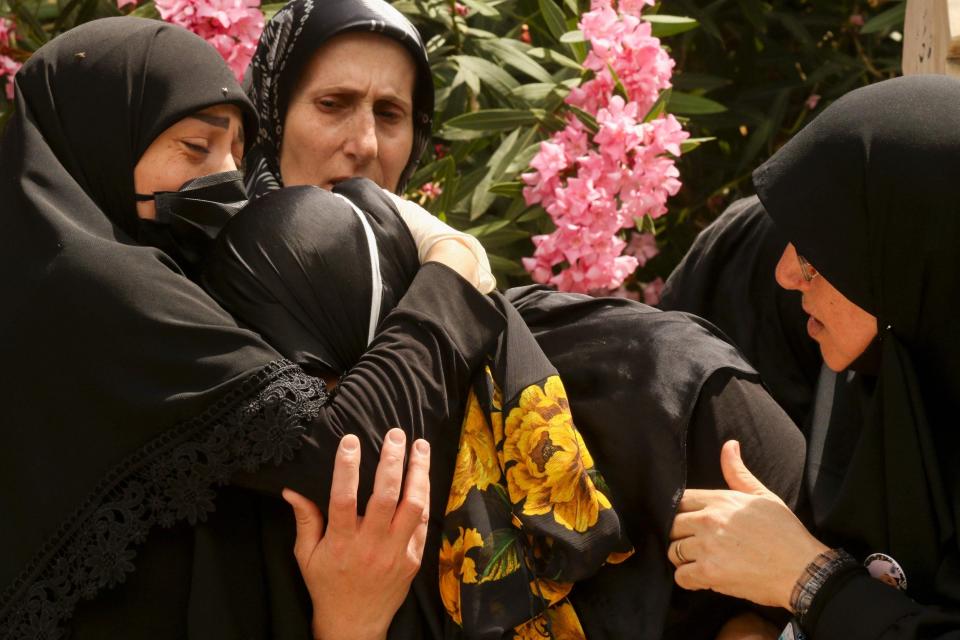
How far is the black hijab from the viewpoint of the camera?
213 cm

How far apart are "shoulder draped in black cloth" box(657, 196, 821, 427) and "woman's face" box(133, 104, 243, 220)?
106 centimetres

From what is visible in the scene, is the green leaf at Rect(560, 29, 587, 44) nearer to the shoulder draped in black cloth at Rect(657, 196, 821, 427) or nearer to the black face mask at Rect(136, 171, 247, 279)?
the shoulder draped in black cloth at Rect(657, 196, 821, 427)

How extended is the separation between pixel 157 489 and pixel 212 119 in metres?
0.69

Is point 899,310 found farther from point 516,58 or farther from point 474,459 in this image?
point 516,58

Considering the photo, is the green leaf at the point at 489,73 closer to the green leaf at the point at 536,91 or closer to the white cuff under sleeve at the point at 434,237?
the green leaf at the point at 536,91

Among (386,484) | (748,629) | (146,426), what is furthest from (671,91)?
(146,426)

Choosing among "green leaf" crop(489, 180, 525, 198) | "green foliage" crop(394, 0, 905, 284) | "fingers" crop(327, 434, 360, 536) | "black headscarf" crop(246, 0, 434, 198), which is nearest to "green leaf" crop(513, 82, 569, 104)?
"green foliage" crop(394, 0, 905, 284)

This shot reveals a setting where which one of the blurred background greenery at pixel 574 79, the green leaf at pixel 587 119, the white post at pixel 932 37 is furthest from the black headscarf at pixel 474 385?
the blurred background greenery at pixel 574 79

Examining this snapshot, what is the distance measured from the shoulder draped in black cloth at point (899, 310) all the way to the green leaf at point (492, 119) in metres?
1.68

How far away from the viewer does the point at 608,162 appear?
3.45 m

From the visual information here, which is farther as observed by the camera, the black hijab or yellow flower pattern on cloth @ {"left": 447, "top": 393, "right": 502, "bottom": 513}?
yellow flower pattern on cloth @ {"left": 447, "top": 393, "right": 502, "bottom": 513}

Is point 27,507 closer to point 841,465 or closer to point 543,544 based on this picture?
point 543,544

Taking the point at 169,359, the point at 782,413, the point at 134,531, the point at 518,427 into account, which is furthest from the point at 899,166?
the point at 134,531

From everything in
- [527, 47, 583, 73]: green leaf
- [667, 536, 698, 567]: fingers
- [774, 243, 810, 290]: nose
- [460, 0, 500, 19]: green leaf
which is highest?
[774, 243, 810, 290]: nose
